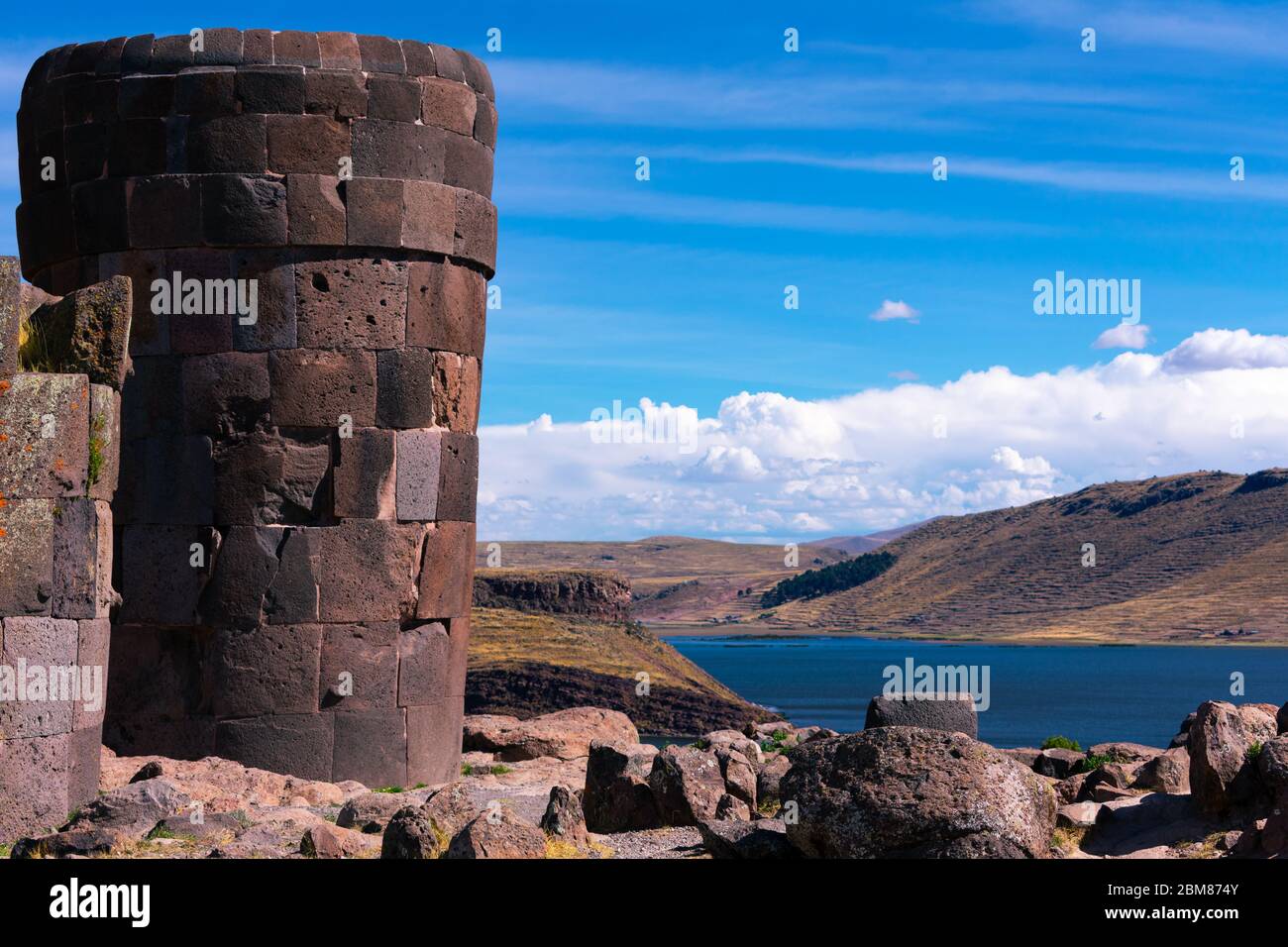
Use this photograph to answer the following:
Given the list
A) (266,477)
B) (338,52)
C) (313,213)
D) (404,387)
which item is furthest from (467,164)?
(266,477)

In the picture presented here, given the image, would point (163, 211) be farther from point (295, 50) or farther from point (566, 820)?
point (566, 820)

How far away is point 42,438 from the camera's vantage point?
11570mm

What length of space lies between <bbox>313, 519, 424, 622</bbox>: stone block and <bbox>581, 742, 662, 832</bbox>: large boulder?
274 cm

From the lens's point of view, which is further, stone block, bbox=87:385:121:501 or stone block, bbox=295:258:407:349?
stone block, bbox=295:258:407:349

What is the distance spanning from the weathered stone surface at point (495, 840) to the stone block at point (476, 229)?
6795 millimetres

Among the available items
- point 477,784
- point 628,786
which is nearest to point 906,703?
point 628,786

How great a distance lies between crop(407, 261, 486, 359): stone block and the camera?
1504cm

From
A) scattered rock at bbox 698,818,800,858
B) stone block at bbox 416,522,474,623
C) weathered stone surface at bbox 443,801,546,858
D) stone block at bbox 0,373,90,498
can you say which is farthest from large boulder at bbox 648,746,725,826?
stone block at bbox 0,373,90,498

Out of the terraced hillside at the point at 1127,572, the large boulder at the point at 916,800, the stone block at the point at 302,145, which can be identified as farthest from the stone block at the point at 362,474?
the terraced hillside at the point at 1127,572

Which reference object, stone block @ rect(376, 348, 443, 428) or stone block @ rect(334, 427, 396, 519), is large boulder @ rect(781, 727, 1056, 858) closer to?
stone block @ rect(334, 427, 396, 519)

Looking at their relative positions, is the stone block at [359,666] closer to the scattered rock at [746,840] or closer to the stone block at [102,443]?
the stone block at [102,443]

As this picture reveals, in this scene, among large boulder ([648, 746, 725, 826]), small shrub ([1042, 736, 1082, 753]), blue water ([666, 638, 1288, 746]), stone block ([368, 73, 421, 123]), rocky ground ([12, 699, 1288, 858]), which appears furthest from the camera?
blue water ([666, 638, 1288, 746])

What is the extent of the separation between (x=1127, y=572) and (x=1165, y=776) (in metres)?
168

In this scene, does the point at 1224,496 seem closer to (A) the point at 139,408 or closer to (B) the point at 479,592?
(B) the point at 479,592
